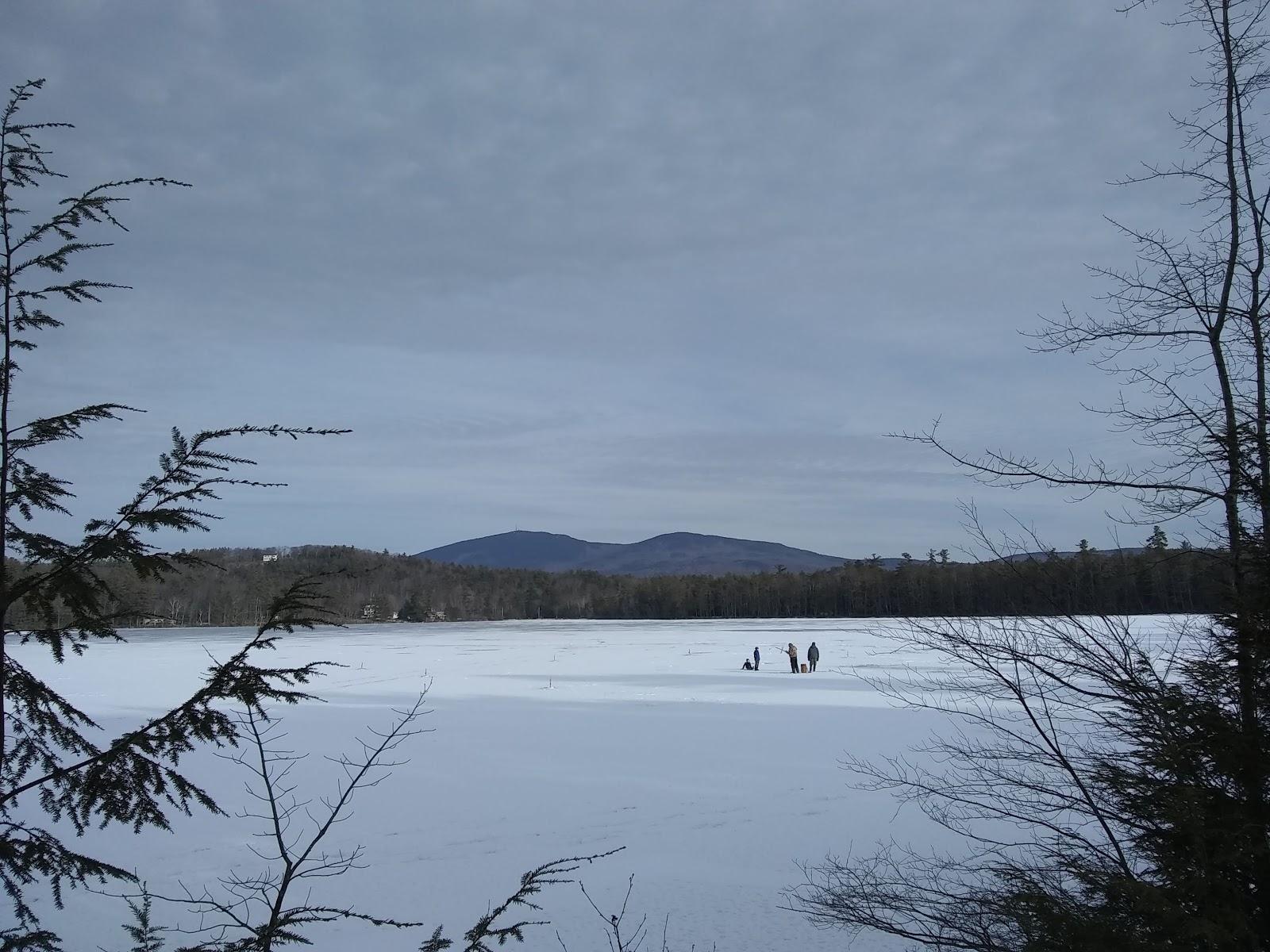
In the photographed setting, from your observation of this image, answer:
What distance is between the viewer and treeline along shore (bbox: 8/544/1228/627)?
4199 mm

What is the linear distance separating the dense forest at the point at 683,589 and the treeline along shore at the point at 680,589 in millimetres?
13

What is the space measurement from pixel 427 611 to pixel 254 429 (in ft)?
384

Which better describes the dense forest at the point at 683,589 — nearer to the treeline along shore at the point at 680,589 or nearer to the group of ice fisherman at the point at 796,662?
the treeline along shore at the point at 680,589

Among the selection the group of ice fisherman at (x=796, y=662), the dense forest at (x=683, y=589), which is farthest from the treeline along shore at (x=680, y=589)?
the group of ice fisherman at (x=796, y=662)

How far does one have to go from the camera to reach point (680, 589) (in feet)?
376

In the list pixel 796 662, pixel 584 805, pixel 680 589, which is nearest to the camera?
pixel 584 805

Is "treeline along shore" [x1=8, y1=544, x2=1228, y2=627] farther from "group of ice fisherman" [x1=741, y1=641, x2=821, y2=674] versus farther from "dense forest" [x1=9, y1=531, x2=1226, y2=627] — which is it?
"group of ice fisherman" [x1=741, y1=641, x2=821, y2=674]

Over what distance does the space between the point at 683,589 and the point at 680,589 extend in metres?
0.43

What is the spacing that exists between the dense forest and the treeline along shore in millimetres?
13

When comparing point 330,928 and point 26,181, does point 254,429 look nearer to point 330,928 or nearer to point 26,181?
point 26,181

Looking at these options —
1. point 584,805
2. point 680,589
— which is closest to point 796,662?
point 584,805

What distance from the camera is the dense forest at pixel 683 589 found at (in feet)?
13.8

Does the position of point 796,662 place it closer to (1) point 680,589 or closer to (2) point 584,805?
(2) point 584,805

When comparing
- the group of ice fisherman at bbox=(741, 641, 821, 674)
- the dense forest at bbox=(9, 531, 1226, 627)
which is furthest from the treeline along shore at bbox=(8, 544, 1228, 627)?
the group of ice fisherman at bbox=(741, 641, 821, 674)
